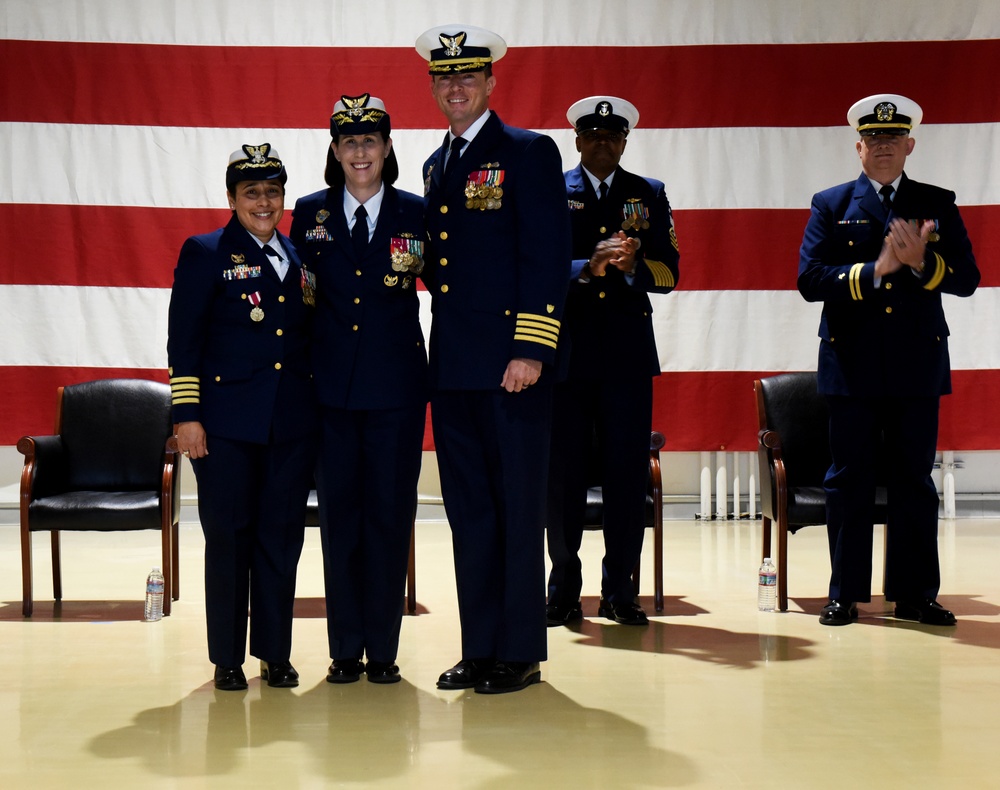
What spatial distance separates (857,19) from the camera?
21.6 ft

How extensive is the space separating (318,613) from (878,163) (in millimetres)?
2554

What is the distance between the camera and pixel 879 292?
4.04 meters

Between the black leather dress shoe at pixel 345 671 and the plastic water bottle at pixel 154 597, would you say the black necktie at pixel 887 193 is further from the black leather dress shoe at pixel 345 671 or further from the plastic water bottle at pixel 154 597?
the plastic water bottle at pixel 154 597

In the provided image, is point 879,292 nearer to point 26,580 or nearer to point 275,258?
point 275,258

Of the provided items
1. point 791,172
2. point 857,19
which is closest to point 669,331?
point 791,172

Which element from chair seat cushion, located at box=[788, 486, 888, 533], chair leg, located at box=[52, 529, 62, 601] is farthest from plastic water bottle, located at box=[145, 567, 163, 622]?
chair seat cushion, located at box=[788, 486, 888, 533]

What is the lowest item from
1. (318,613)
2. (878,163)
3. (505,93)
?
(318,613)

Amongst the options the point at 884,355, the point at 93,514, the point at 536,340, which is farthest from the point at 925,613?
the point at 93,514

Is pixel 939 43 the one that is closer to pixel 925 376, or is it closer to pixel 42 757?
pixel 925 376

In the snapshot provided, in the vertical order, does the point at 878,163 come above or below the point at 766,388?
above

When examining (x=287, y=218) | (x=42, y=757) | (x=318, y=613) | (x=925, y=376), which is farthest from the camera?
(x=287, y=218)

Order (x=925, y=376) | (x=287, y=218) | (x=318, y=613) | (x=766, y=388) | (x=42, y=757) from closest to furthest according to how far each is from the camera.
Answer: (x=42, y=757), (x=925, y=376), (x=318, y=613), (x=766, y=388), (x=287, y=218)

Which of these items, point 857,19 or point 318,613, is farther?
point 857,19

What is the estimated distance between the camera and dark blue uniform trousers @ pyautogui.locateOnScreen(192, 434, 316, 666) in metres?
3.20
